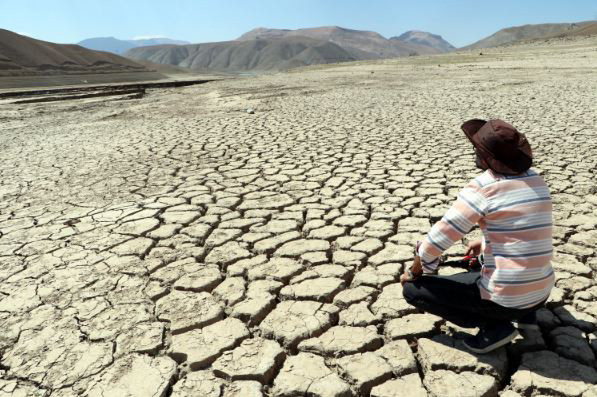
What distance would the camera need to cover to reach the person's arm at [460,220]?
4.85ft

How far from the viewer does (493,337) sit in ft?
5.17

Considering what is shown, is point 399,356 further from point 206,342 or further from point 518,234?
point 206,342

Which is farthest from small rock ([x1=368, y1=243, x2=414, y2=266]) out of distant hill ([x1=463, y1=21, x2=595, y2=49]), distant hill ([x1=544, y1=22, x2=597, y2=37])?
distant hill ([x1=463, y1=21, x2=595, y2=49])

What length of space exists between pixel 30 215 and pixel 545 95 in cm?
808

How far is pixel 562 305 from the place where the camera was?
75.0 inches

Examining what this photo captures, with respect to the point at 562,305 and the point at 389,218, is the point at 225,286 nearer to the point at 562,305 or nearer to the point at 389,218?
the point at 389,218

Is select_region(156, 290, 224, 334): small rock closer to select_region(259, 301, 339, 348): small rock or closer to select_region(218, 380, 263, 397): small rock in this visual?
select_region(259, 301, 339, 348): small rock

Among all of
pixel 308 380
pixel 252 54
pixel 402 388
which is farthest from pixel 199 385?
pixel 252 54

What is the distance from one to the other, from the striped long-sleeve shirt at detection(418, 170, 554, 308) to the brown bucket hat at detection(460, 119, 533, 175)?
0.04m

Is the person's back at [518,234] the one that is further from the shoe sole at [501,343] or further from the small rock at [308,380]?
the small rock at [308,380]

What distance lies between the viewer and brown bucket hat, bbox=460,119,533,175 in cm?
142

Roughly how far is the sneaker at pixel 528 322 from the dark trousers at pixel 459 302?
0.38ft

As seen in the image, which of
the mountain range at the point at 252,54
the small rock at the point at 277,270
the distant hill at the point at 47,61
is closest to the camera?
the small rock at the point at 277,270

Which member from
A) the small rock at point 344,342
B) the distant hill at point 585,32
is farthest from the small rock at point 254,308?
the distant hill at point 585,32
